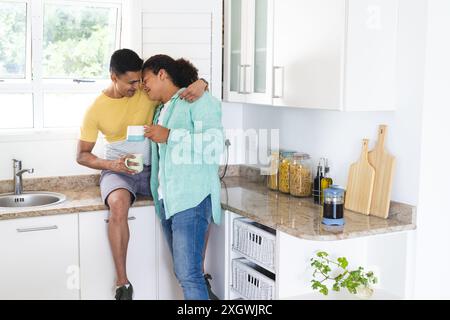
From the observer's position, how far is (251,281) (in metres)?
2.77

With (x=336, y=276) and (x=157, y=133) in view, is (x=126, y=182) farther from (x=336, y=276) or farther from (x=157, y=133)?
(x=336, y=276)

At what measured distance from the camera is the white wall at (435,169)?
2416 mm

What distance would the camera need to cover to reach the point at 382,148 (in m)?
2.62

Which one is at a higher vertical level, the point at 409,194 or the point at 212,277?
the point at 409,194

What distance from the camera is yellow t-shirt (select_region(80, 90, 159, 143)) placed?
10.1ft

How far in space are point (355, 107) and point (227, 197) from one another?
934 millimetres

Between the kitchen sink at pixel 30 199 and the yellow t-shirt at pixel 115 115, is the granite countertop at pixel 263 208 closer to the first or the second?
the kitchen sink at pixel 30 199

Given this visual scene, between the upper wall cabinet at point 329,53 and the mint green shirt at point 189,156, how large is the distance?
380 millimetres

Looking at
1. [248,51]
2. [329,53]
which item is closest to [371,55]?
[329,53]

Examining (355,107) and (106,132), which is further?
(106,132)

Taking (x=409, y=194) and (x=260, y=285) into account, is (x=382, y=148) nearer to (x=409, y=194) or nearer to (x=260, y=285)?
(x=409, y=194)

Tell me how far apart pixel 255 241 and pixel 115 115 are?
3.35 feet

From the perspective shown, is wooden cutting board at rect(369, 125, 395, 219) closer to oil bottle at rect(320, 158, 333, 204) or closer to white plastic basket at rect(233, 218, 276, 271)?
oil bottle at rect(320, 158, 333, 204)
